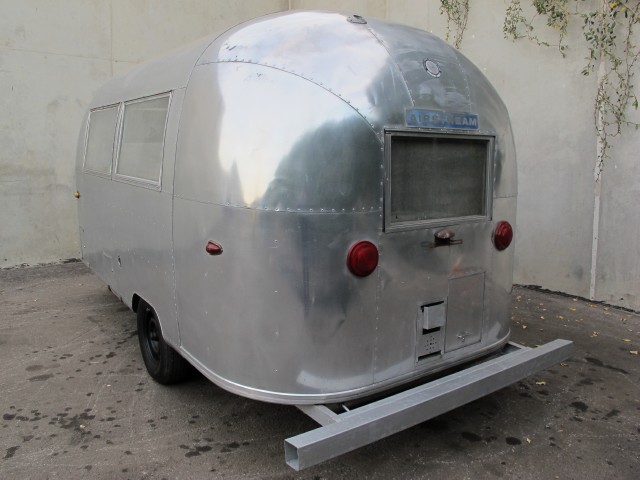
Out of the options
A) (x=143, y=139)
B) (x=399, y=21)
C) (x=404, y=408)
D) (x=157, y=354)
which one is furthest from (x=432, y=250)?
(x=399, y=21)

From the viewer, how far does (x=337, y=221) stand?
2666mm

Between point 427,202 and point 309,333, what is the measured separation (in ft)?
3.33

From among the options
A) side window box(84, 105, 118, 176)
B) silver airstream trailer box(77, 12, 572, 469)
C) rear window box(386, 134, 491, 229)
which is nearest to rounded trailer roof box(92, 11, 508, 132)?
silver airstream trailer box(77, 12, 572, 469)

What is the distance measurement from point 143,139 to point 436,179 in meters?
2.16

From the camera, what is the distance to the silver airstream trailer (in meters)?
2.65

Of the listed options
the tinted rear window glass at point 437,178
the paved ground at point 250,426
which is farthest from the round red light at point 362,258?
the paved ground at point 250,426

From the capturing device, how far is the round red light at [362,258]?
2.70m

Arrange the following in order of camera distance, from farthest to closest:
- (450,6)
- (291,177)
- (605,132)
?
(450,6)
(605,132)
(291,177)

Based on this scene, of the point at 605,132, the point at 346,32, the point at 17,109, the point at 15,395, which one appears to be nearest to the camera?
the point at 346,32

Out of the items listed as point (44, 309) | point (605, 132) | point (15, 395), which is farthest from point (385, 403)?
point (44, 309)

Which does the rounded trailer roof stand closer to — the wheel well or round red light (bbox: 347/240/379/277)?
round red light (bbox: 347/240/379/277)

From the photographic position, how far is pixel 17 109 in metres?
7.89

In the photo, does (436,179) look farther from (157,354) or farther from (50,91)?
(50,91)

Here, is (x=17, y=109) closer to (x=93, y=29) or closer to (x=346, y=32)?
(x=93, y=29)
